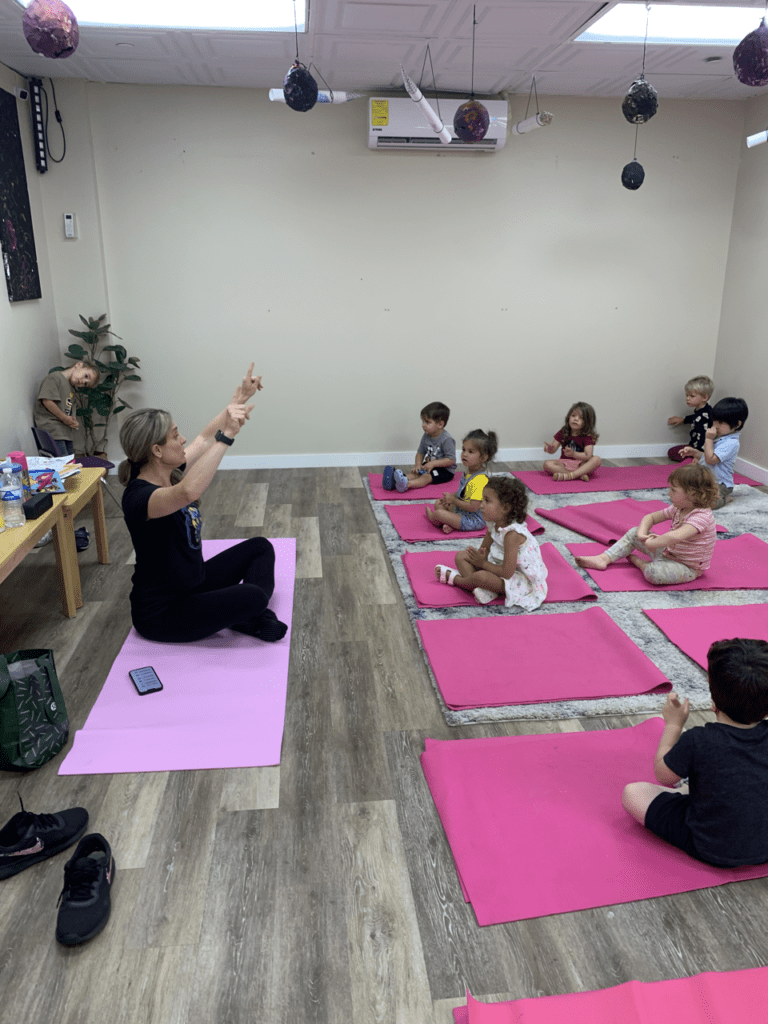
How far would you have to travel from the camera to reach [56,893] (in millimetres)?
1645

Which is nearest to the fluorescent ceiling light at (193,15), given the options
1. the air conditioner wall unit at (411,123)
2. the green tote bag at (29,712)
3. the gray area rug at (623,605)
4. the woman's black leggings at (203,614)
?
the air conditioner wall unit at (411,123)

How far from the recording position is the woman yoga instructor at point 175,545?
2402 millimetres

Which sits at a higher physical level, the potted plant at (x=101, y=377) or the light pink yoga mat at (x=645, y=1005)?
the potted plant at (x=101, y=377)

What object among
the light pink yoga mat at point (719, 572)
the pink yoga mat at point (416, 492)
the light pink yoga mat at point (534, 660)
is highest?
the pink yoga mat at point (416, 492)

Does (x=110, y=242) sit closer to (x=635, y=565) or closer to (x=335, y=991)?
(x=635, y=565)

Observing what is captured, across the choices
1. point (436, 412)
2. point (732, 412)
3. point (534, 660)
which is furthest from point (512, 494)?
point (732, 412)

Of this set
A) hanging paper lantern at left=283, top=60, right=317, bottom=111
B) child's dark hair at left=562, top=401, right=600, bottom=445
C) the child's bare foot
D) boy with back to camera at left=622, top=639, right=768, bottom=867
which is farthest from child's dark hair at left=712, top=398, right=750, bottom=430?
boy with back to camera at left=622, top=639, right=768, bottom=867

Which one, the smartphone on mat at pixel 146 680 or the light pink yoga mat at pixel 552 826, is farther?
the smartphone on mat at pixel 146 680

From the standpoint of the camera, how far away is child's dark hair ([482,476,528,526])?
9.41 feet

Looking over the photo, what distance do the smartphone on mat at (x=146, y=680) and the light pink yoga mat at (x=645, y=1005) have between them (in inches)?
56.3

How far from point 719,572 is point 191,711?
2.47m

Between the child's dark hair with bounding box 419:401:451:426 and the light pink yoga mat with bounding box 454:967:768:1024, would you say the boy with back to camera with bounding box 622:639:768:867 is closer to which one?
the light pink yoga mat with bounding box 454:967:768:1024

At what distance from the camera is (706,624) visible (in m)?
2.88

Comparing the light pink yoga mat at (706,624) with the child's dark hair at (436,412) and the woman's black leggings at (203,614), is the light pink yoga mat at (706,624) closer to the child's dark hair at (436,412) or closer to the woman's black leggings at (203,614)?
Answer: the woman's black leggings at (203,614)
